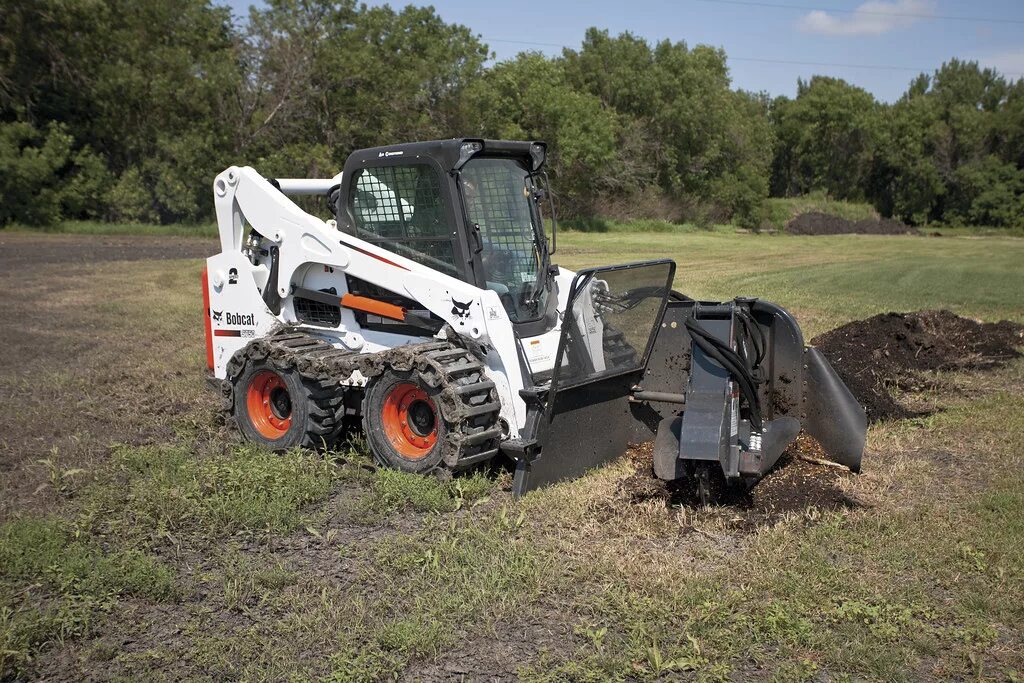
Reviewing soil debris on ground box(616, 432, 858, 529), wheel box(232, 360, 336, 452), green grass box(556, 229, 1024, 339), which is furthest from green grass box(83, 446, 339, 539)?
green grass box(556, 229, 1024, 339)

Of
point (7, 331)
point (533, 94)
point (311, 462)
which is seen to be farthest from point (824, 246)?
point (311, 462)

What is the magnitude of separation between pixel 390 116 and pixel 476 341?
119 ft

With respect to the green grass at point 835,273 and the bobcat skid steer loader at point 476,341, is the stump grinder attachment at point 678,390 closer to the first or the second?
the bobcat skid steer loader at point 476,341

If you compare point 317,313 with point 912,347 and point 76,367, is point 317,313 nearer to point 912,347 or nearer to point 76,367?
point 76,367

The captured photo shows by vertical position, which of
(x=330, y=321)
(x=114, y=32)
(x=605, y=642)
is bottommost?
(x=605, y=642)

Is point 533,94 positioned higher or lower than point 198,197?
higher

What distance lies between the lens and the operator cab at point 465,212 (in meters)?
7.02

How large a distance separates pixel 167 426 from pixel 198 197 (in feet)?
98.8

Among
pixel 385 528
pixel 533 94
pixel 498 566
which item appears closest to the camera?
pixel 498 566

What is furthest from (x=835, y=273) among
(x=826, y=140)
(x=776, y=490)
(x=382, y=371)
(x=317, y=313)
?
(x=826, y=140)

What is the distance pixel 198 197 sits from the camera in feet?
120

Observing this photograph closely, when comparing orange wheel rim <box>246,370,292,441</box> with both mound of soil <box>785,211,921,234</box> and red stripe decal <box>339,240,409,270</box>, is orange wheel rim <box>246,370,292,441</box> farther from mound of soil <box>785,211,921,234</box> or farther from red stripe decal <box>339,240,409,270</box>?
mound of soil <box>785,211,921,234</box>

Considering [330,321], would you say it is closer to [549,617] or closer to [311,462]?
[311,462]

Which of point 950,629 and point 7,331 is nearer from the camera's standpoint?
point 950,629
